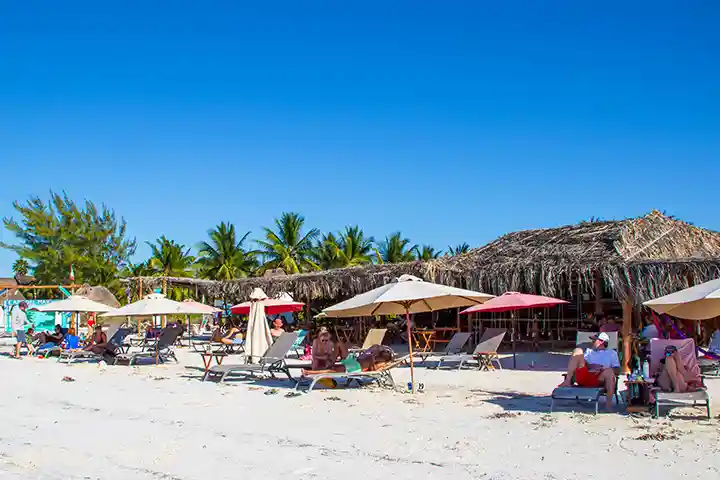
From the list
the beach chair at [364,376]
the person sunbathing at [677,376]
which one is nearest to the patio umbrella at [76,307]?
the beach chair at [364,376]

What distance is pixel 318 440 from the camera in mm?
6242

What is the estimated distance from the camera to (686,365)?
704 centimetres

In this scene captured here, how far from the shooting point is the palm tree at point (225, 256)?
33875 mm

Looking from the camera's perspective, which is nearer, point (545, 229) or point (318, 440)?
point (318, 440)

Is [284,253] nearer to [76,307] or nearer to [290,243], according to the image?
[290,243]

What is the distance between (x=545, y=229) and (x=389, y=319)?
25.1 ft

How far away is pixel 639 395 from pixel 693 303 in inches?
46.7

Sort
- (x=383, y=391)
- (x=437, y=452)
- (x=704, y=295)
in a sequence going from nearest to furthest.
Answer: (x=437, y=452) → (x=704, y=295) → (x=383, y=391)

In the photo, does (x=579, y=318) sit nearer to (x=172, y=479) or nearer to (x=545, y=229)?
(x=545, y=229)

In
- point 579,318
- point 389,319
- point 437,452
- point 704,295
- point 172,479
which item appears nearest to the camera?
point 172,479

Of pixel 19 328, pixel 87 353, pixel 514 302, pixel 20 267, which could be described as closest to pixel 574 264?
pixel 514 302

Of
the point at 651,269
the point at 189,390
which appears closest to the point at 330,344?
the point at 189,390

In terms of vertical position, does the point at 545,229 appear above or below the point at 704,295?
above

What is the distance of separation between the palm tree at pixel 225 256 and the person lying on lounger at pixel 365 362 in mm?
24115
